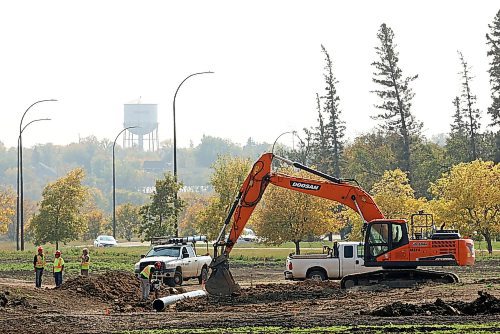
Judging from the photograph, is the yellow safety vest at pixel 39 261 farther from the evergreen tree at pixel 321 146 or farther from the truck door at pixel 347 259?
the evergreen tree at pixel 321 146

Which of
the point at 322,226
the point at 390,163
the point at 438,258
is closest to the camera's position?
the point at 438,258

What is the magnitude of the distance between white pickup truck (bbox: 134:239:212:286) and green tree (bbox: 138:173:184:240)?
17783 mm

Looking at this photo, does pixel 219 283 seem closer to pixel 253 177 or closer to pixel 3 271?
pixel 253 177

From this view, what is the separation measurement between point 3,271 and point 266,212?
1924 cm

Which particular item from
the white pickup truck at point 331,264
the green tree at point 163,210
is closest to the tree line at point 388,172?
the green tree at point 163,210

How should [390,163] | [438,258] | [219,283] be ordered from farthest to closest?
1. [390,163]
2. [438,258]
3. [219,283]

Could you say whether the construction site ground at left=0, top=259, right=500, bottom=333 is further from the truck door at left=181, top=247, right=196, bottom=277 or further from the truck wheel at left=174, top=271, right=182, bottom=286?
the truck door at left=181, top=247, right=196, bottom=277

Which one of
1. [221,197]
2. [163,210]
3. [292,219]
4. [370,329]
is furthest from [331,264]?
[221,197]

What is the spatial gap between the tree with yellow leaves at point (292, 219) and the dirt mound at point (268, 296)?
29288 millimetres

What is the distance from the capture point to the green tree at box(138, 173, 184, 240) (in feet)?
198

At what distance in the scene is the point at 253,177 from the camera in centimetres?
3316

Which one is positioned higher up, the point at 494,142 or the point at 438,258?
the point at 494,142

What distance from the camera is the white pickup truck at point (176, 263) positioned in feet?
128

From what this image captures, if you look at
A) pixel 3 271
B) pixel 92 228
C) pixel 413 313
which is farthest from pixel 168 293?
pixel 92 228
